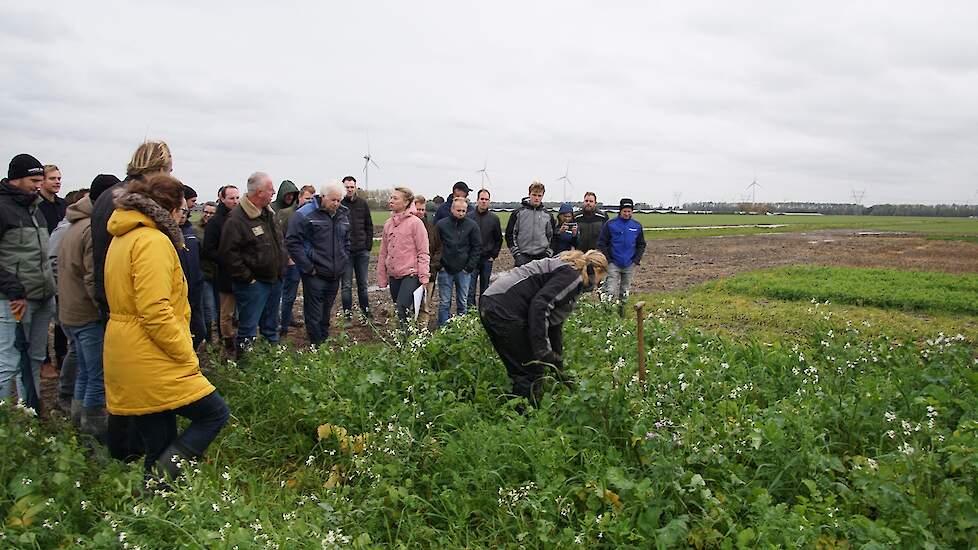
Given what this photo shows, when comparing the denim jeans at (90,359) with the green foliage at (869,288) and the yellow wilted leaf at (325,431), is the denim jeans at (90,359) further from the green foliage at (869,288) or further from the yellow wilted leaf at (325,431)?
the green foliage at (869,288)

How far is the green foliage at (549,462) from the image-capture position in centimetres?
358

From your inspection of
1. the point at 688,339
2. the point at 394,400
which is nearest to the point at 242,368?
the point at 394,400

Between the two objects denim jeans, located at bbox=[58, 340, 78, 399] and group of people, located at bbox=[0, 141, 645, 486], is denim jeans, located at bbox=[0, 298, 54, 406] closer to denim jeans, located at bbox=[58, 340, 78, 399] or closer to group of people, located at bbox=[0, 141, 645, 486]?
group of people, located at bbox=[0, 141, 645, 486]

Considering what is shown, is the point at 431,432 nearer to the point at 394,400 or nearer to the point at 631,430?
the point at 394,400

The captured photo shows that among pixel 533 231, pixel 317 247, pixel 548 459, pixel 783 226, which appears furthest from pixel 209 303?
pixel 783 226

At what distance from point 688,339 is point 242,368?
494 cm

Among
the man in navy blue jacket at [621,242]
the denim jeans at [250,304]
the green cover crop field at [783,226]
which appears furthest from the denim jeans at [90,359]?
the green cover crop field at [783,226]

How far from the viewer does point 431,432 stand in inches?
201

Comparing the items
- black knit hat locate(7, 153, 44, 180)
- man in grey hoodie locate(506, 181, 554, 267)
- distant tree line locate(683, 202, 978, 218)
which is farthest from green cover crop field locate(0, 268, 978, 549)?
distant tree line locate(683, 202, 978, 218)

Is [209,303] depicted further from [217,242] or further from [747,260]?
[747,260]

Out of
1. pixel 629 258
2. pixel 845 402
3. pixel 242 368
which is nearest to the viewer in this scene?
pixel 845 402

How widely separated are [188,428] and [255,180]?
356 cm

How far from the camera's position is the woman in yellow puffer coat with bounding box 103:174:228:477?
154 inches

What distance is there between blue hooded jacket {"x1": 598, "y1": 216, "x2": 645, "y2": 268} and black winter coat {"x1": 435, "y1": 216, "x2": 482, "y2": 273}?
2.18m
